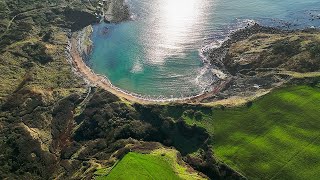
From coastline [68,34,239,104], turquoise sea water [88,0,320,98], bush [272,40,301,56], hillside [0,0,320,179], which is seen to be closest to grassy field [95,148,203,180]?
hillside [0,0,320,179]

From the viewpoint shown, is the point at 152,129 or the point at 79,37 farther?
the point at 79,37

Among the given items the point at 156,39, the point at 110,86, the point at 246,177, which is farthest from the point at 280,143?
the point at 156,39

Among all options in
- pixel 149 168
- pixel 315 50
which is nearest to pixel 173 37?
pixel 315 50

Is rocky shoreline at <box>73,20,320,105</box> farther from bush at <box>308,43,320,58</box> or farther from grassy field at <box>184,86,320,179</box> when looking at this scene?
bush at <box>308,43,320,58</box>

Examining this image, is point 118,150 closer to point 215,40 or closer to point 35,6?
point 215,40

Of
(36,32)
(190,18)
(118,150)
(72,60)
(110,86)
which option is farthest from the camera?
Result: (190,18)
